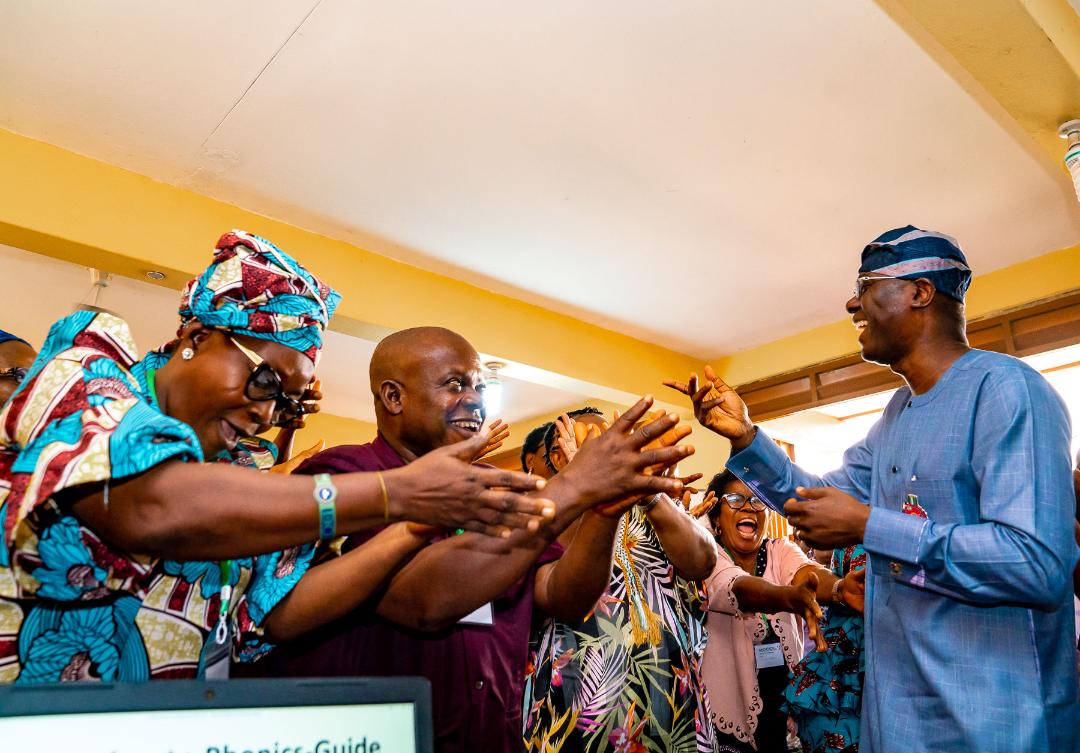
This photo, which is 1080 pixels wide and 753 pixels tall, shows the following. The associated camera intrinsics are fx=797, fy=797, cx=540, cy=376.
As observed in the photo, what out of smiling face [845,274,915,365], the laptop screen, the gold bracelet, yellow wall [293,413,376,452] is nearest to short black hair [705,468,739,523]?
smiling face [845,274,915,365]

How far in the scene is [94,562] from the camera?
116 cm

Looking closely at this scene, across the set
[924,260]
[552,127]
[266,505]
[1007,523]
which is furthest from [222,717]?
[552,127]

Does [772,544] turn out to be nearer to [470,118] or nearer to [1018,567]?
[1018,567]

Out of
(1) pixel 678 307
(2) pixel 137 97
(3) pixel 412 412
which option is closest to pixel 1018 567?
(3) pixel 412 412

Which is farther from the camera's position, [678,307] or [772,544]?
[678,307]

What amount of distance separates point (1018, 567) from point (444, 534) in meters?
1.17

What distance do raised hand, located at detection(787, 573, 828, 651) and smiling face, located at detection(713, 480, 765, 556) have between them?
3.05 ft

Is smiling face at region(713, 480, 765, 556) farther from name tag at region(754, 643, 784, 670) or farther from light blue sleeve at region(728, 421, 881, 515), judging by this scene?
light blue sleeve at region(728, 421, 881, 515)

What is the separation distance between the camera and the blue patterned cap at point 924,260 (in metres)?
2.05

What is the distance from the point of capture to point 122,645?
127cm

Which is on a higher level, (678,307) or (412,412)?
(678,307)

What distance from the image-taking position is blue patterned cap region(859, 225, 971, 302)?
205 centimetres

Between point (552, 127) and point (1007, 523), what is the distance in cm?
287

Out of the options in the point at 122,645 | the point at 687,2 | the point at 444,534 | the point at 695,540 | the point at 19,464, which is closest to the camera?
the point at 19,464
